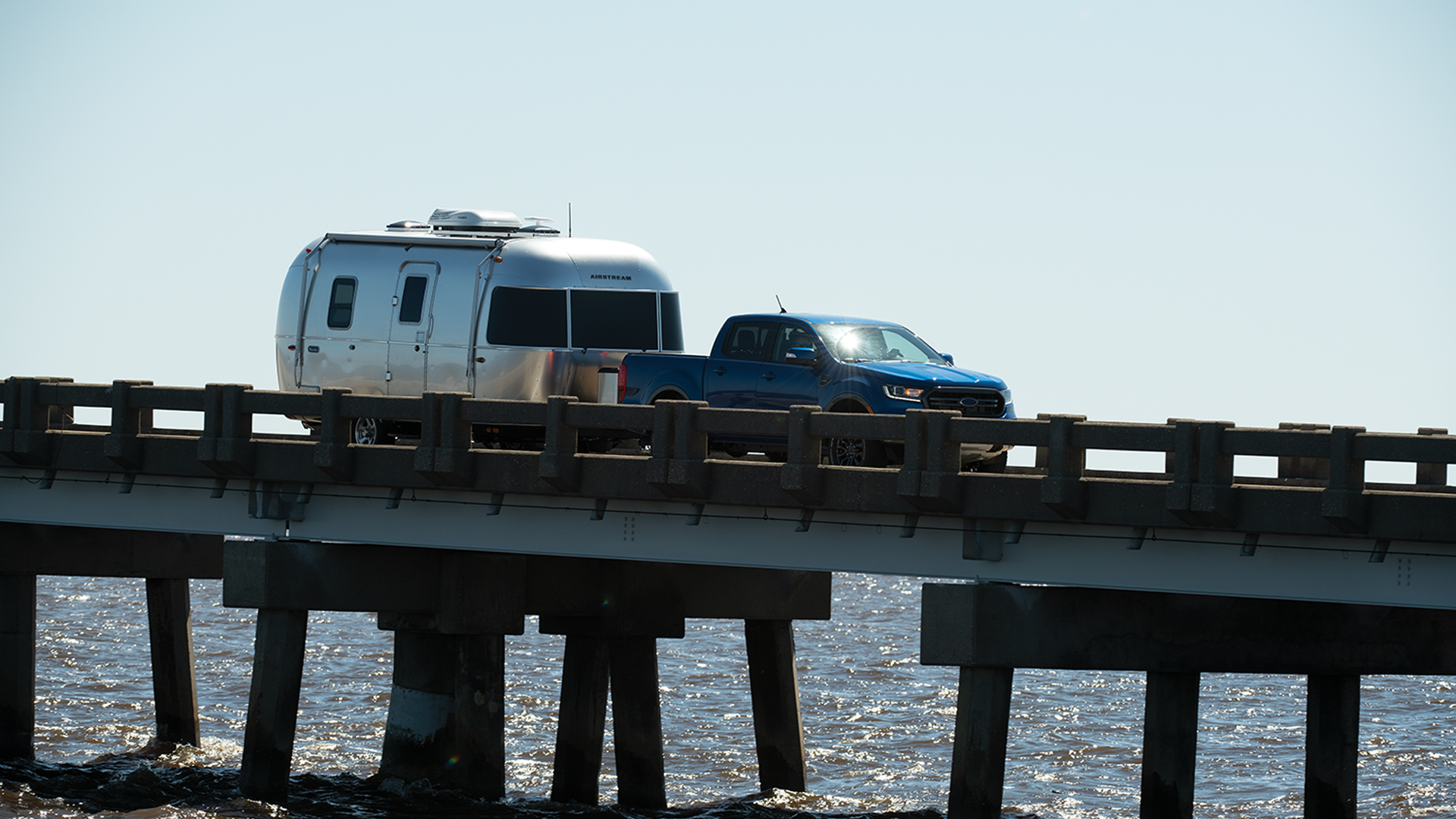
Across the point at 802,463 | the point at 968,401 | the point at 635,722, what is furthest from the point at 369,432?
the point at 802,463

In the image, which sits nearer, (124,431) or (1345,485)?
(1345,485)

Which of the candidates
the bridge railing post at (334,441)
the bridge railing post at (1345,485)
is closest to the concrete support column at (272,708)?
the bridge railing post at (334,441)

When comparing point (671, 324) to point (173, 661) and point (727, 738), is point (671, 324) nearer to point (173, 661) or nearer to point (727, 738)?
point (173, 661)

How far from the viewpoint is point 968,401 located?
62.9 feet

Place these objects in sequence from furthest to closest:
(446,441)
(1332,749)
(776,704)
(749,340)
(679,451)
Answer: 1. (776,704)
2. (749,340)
3. (446,441)
4. (1332,749)
5. (679,451)

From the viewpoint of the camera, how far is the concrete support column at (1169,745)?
16.6 meters

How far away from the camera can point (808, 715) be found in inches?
1423

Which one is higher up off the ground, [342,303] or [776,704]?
[342,303]

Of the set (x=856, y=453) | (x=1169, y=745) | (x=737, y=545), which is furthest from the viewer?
(x=856, y=453)

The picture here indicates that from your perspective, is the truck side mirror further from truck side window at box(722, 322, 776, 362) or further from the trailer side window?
the trailer side window

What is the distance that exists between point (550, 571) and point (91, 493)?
5.25 m

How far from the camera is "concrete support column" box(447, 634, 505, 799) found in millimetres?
19609

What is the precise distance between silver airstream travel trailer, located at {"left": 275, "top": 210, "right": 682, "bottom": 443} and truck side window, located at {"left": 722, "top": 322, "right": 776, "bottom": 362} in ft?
6.30

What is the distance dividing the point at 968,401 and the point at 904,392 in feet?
2.46
